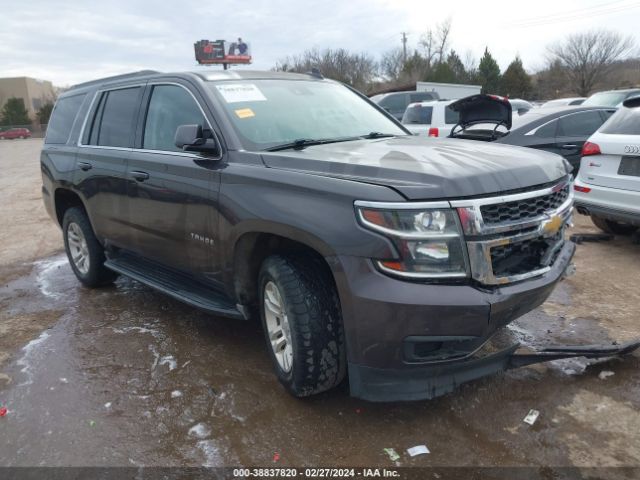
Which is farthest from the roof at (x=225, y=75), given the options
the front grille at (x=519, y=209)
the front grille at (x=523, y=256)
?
the front grille at (x=523, y=256)

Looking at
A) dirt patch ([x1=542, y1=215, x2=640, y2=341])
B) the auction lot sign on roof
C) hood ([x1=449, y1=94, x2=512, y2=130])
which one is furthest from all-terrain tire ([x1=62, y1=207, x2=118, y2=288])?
the auction lot sign on roof

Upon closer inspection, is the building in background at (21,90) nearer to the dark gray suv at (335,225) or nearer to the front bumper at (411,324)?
the dark gray suv at (335,225)

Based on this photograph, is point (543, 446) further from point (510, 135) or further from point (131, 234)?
point (510, 135)

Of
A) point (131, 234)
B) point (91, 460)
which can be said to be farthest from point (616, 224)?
point (91, 460)

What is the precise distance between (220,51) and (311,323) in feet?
199

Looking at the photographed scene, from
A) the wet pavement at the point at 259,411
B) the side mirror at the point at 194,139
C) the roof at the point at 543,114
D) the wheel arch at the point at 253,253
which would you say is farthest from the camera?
the roof at the point at 543,114

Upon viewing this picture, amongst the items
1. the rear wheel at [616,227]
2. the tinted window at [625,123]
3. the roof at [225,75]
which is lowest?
the rear wheel at [616,227]

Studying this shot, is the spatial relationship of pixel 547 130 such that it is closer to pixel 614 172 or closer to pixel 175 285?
pixel 614 172

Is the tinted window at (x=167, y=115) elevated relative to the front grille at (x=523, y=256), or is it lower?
elevated

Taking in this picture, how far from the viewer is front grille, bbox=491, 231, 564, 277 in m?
2.58

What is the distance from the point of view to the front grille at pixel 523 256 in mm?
2584

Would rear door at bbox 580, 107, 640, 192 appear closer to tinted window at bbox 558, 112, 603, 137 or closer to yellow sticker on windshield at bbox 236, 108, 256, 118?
tinted window at bbox 558, 112, 603, 137

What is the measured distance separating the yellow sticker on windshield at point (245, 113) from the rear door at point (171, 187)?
23cm

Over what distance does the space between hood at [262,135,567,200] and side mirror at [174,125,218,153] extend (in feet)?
1.50
